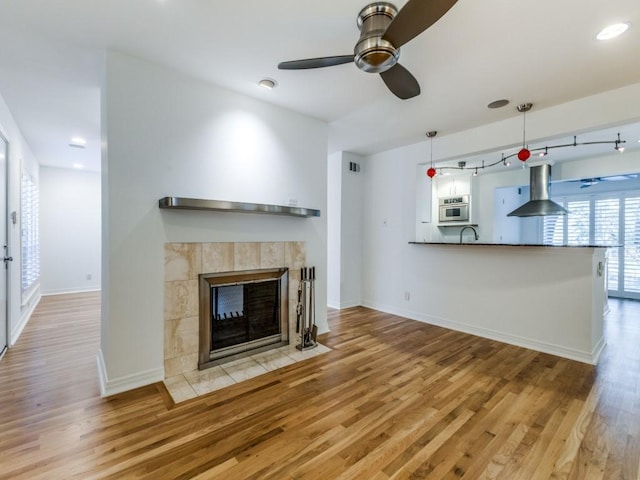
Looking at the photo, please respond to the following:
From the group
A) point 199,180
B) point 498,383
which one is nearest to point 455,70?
point 199,180

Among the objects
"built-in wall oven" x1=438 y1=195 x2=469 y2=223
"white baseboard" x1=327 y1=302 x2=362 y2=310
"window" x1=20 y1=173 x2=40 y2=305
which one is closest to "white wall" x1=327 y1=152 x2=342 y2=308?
"white baseboard" x1=327 y1=302 x2=362 y2=310

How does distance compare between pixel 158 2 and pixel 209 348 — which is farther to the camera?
pixel 209 348

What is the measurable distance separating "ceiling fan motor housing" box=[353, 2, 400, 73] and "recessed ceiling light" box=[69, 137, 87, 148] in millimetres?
4621

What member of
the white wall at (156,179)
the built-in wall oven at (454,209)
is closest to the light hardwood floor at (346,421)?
the white wall at (156,179)

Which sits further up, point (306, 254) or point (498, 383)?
point (306, 254)

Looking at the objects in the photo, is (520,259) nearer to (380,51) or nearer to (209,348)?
(380,51)

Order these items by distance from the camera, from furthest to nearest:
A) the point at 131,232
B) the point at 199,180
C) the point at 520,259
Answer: the point at 520,259 → the point at 199,180 → the point at 131,232

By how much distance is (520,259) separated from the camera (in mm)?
3533

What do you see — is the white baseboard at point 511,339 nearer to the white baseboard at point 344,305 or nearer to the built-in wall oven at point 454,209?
the white baseboard at point 344,305

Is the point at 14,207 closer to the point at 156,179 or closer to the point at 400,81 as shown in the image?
the point at 156,179

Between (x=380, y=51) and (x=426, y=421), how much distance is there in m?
2.41

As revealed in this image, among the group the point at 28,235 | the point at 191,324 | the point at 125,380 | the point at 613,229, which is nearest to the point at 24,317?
the point at 28,235

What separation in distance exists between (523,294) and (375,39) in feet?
10.7

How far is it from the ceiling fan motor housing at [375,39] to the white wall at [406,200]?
239 cm
